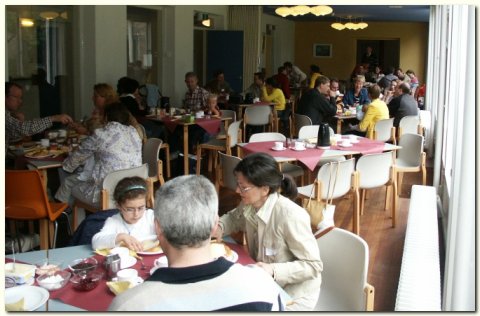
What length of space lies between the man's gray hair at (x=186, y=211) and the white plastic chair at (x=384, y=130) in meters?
4.98

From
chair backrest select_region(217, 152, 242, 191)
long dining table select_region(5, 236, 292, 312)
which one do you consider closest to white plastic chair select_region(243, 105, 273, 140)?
chair backrest select_region(217, 152, 242, 191)

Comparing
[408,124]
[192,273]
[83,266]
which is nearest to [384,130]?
[408,124]

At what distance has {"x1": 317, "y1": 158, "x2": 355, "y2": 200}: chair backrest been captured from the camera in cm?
416

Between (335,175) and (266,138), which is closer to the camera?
(335,175)

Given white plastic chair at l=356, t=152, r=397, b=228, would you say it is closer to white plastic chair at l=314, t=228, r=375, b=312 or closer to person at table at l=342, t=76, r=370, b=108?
white plastic chair at l=314, t=228, r=375, b=312

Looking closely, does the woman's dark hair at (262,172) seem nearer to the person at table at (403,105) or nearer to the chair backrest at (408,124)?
the chair backrest at (408,124)

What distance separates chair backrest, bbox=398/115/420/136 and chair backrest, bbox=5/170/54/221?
435 centimetres

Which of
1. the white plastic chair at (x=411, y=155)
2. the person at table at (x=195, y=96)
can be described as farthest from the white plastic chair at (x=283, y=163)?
the person at table at (x=195, y=96)

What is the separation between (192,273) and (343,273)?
1.09m

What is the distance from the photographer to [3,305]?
72.3 inches

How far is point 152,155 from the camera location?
492 cm

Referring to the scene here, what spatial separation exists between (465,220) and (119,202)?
152 cm

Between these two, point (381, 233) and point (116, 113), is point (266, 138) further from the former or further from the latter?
point (116, 113)

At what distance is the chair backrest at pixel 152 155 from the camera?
487cm
